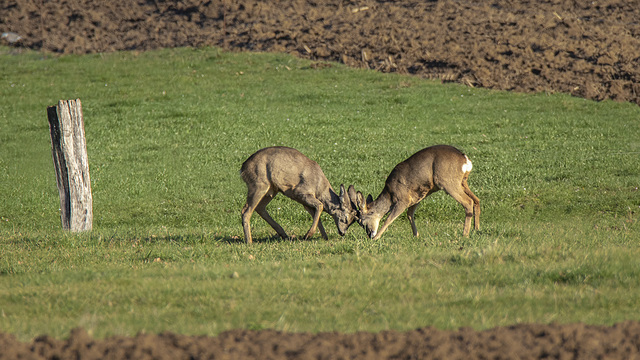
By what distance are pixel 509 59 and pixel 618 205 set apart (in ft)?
43.6

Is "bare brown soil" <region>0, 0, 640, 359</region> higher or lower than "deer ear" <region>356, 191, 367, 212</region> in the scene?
higher

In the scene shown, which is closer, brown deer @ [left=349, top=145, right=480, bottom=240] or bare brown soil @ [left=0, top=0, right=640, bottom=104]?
brown deer @ [left=349, top=145, right=480, bottom=240]

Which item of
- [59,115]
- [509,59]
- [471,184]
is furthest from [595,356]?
[509,59]

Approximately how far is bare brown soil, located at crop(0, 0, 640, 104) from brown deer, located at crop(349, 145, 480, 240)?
14.0 m

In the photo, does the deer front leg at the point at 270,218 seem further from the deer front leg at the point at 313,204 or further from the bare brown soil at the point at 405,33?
the bare brown soil at the point at 405,33

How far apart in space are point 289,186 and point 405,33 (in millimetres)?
19399

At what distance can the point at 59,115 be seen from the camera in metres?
12.7

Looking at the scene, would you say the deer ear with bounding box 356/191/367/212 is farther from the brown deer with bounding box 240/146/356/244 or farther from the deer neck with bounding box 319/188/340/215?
the deer neck with bounding box 319/188/340/215

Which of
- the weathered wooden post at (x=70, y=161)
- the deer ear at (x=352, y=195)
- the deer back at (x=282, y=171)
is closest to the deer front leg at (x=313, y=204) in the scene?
the deer back at (x=282, y=171)

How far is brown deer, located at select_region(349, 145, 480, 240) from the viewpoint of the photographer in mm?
12094

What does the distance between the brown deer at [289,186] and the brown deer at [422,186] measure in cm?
38

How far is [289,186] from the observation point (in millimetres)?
12016

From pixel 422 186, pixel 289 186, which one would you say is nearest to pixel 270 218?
pixel 289 186

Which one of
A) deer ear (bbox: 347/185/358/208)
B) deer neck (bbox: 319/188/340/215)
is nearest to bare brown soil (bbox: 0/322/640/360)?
deer neck (bbox: 319/188/340/215)
